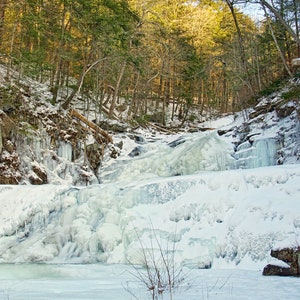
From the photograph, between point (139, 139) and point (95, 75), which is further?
point (95, 75)

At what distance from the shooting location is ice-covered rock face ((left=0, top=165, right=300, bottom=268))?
570cm

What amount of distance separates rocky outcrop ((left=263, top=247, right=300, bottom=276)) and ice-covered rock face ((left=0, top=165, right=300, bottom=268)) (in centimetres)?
57

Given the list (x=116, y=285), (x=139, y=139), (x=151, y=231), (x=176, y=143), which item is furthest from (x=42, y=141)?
(x=116, y=285)

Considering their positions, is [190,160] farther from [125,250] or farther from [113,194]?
[125,250]

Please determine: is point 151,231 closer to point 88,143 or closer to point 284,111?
point 284,111

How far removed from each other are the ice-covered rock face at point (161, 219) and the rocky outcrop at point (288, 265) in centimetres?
57

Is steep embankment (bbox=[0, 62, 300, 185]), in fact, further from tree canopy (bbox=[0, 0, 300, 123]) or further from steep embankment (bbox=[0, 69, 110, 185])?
tree canopy (bbox=[0, 0, 300, 123])

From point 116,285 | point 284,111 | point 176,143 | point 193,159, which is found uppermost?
point 284,111

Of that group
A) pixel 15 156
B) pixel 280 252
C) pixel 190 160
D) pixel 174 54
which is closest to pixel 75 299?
pixel 280 252

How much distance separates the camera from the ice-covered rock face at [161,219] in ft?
Answer: 18.7

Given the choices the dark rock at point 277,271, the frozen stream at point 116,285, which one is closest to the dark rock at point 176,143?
the frozen stream at point 116,285

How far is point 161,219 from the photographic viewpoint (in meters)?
6.81

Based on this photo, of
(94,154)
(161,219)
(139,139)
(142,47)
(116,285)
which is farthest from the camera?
(142,47)

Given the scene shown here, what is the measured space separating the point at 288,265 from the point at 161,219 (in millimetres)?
2796
